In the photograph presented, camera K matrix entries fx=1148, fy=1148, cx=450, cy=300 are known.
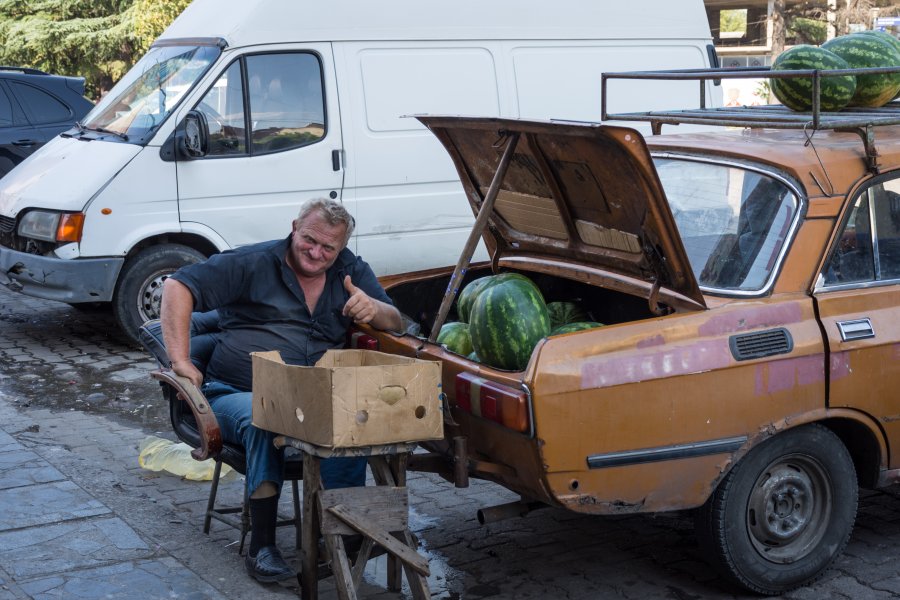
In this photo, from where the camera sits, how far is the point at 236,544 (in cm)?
505

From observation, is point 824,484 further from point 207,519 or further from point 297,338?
point 207,519

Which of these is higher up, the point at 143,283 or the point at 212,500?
the point at 143,283

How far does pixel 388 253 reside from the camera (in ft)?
30.5

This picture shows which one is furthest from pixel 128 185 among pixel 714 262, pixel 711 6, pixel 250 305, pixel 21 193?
pixel 711 6

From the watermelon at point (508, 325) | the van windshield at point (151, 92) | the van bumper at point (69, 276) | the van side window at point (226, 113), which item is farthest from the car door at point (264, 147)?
the watermelon at point (508, 325)

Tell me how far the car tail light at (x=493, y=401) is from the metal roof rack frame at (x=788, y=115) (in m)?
1.79

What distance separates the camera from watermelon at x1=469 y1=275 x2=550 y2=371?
4496 millimetres

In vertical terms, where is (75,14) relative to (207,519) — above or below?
above

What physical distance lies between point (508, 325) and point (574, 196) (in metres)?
0.64

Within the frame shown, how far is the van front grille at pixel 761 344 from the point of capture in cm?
424

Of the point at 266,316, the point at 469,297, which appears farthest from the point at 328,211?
the point at 469,297

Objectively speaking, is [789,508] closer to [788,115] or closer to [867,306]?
[867,306]

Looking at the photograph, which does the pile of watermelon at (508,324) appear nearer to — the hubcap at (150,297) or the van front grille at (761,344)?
the van front grille at (761,344)

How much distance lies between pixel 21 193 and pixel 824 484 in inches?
257
